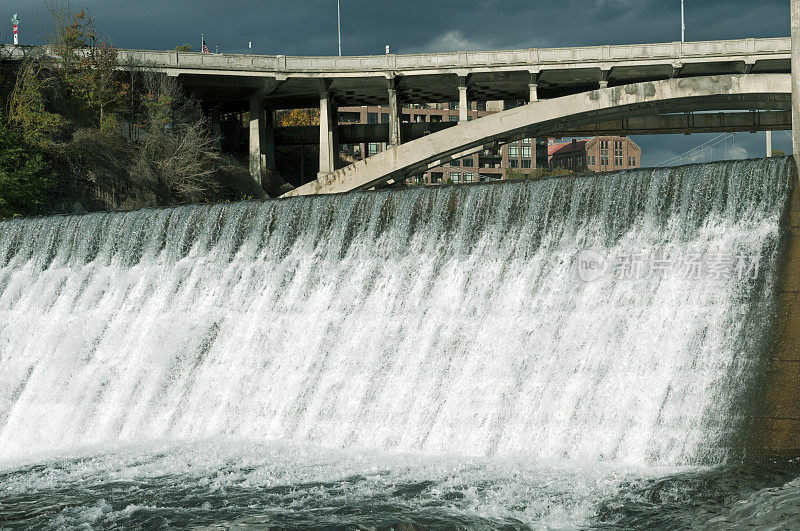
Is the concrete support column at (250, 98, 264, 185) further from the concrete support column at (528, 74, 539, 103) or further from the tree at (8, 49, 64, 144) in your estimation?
the concrete support column at (528, 74, 539, 103)

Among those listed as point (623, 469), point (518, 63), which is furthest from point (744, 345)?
point (518, 63)

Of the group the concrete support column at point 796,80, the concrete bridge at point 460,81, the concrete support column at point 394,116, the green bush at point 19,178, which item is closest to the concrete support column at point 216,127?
the concrete bridge at point 460,81

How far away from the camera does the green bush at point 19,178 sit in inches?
1032

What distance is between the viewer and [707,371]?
1069 cm

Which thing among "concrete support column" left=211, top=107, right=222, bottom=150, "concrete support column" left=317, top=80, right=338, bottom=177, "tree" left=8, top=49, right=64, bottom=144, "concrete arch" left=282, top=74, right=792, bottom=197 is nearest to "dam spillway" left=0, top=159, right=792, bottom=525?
"tree" left=8, top=49, right=64, bottom=144

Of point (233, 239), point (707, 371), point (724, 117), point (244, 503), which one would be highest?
point (724, 117)

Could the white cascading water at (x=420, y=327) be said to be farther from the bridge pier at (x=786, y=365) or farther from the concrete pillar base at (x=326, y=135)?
the concrete pillar base at (x=326, y=135)

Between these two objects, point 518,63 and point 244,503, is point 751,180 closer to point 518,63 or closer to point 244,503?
point 244,503

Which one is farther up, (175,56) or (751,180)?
A: (175,56)

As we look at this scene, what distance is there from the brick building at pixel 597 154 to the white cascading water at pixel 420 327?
118318 mm

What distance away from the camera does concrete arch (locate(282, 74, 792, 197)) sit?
2947 centimetres

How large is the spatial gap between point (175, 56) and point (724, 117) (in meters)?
24.7

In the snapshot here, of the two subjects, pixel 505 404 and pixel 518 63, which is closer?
pixel 505 404

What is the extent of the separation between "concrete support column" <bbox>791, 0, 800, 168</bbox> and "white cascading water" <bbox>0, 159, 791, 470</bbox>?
1.12ft
